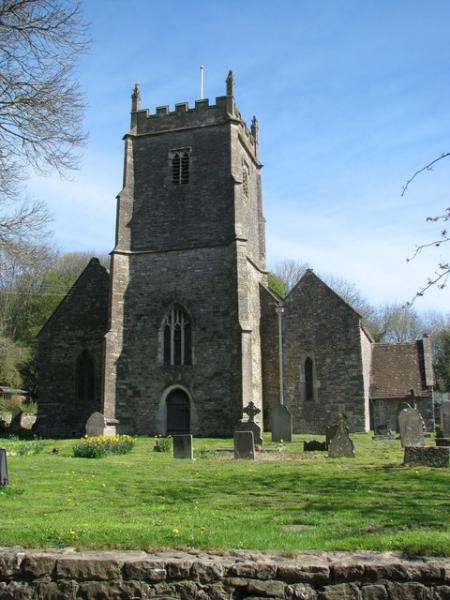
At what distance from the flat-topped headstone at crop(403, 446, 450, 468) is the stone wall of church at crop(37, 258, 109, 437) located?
709 inches

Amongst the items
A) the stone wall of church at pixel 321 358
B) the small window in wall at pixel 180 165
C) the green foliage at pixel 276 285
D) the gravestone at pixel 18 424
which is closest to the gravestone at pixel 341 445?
the stone wall of church at pixel 321 358

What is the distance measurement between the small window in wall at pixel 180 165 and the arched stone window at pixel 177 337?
6215 mm

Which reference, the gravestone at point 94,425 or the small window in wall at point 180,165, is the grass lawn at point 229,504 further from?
the small window in wall at point 180,165

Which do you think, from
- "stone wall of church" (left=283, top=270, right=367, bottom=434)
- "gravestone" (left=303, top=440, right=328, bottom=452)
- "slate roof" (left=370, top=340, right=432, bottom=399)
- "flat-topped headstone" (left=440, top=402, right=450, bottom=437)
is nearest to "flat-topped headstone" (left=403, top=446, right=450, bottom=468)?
"gravestone" (left=303, top=440, right=328, bottom=452)

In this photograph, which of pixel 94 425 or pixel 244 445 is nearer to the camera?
pixel 244 445

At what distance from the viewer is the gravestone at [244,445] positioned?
1532 centimetres

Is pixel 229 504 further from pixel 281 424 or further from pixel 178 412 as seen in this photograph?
pixel 178 412

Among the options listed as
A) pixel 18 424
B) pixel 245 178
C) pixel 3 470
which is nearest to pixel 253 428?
pixel 3 470

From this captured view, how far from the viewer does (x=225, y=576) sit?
5.48 meters

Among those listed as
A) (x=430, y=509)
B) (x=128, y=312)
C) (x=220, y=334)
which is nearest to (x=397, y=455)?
(x=430, y=509)

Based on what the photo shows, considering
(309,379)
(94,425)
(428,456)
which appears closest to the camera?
(428,456)

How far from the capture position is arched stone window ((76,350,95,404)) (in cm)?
2861

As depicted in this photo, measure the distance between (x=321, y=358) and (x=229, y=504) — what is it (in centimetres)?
2014

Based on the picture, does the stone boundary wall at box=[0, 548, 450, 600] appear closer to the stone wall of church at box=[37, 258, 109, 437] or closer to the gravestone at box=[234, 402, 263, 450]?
the gravestone at box=[234, 402, 263, 450]
